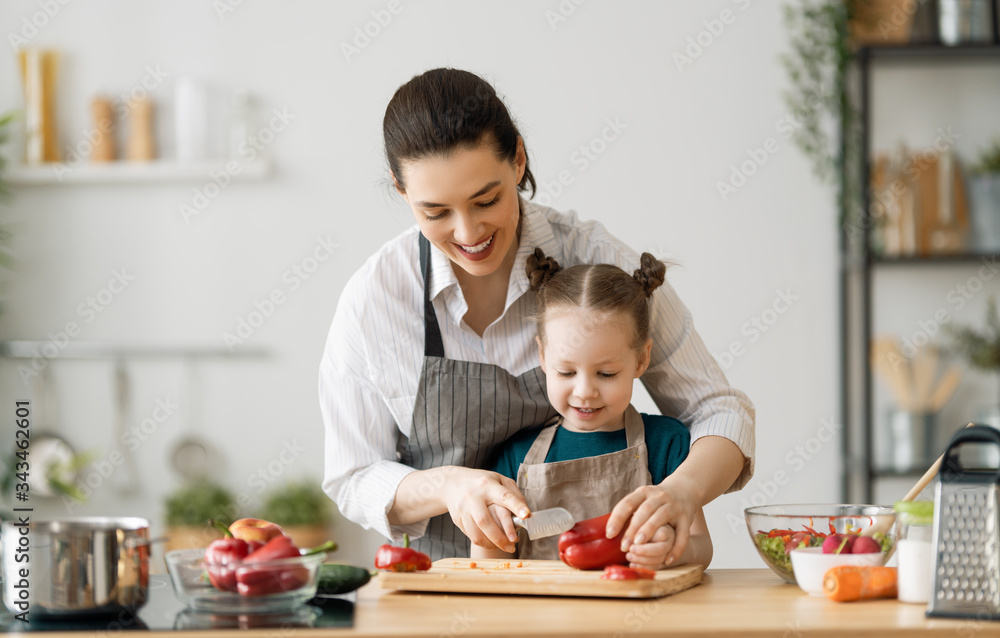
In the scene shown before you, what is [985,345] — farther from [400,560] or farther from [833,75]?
[400,560]

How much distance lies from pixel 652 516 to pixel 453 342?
0.56 meters

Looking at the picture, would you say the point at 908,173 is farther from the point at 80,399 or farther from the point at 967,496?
the point at 80,399

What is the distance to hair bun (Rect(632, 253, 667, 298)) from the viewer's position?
1625 mm

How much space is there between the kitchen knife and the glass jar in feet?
1.42

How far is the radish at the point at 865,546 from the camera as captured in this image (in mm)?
1246

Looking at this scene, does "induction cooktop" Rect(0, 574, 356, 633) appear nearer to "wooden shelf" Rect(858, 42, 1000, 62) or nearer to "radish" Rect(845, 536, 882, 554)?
"radish" Rect(845, 536, 882, 554)

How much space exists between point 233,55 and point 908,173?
237cm

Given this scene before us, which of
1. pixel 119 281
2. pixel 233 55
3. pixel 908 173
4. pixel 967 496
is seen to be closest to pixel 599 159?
pixel 908 173

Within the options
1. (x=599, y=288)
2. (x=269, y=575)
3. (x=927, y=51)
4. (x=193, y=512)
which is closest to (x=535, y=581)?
(x=269, y=575)

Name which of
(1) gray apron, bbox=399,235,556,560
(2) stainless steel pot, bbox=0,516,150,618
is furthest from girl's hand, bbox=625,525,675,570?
(2) stainless steel pot, bbox=0,516,150,618

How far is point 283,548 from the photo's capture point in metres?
1.15

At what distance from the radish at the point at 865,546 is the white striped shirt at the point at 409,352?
37 cm

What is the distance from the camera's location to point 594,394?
5.04 ft

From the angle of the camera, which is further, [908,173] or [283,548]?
[908,173]
